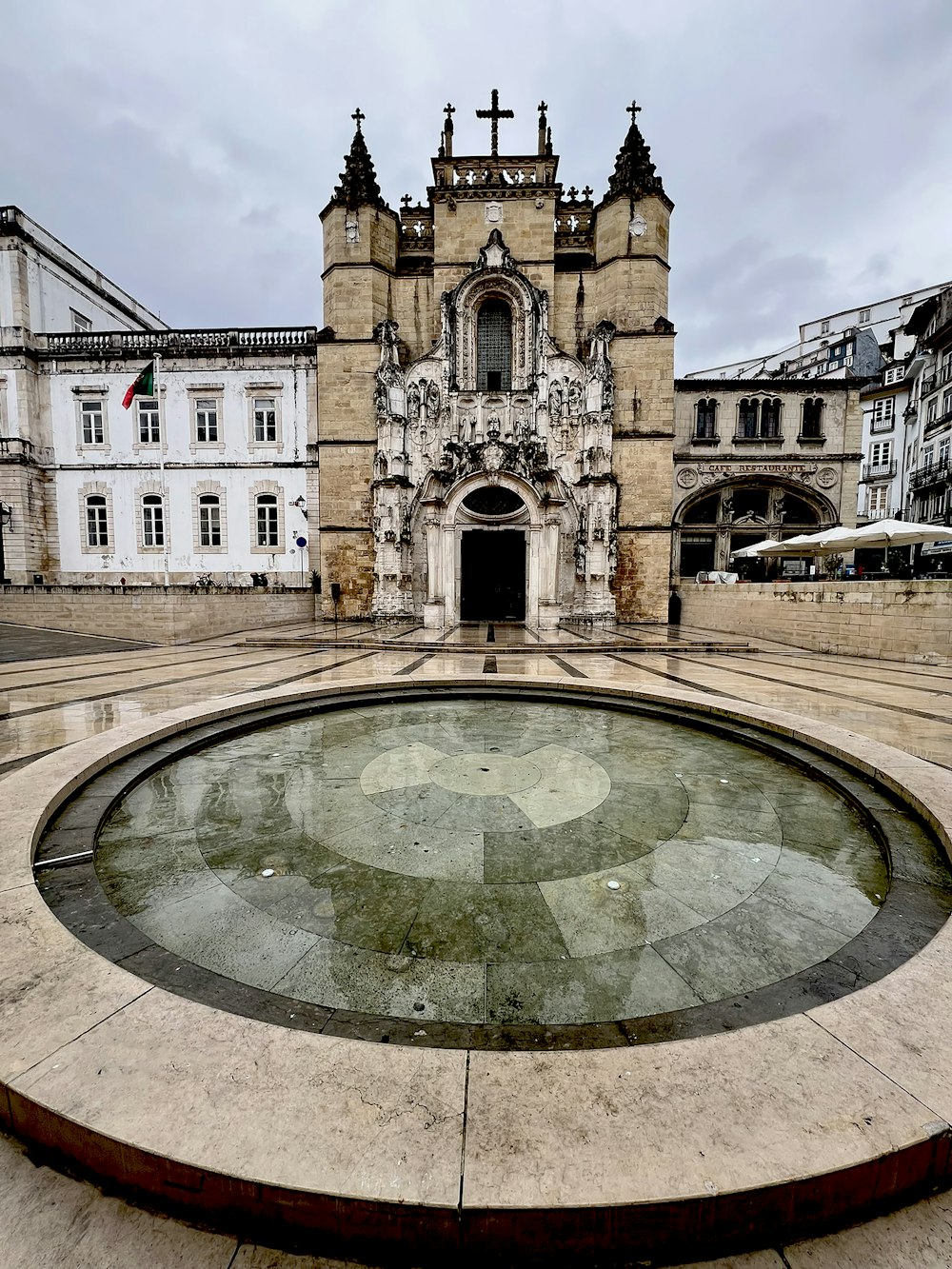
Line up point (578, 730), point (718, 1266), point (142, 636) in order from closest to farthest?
point (718, 1266) → point (578, 730) → point (142, 636)

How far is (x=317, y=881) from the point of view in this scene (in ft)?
11.1

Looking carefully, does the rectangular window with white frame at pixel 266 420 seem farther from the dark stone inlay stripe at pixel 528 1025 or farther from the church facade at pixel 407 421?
the dark stone inlay stripe at pixel 528 1025

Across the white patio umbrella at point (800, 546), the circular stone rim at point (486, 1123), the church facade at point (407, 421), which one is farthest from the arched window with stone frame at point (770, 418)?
the circular stone rim at point (486, 1123)

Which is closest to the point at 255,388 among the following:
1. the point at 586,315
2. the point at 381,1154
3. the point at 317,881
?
the point at 586,315

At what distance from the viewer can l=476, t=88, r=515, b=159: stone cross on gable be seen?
2194 cm

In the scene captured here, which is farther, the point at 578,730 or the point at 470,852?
the point at 578,730

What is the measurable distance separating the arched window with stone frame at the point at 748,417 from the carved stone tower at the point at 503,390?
28.4ft

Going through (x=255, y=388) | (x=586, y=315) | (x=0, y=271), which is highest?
(x=0, y=271)

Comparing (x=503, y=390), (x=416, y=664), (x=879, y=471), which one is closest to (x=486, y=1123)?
(x=416, y=664)

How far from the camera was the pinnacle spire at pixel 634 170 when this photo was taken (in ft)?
68.9

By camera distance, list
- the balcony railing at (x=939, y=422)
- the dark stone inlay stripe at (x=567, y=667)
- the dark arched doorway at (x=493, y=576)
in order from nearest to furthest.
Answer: the dark stone inlay stripe at (x=567, y=667) < the dark arched doorway at (x=493, y=576) < the balcony railing at (x=939, y=422)

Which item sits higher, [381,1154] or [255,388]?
[255,388]

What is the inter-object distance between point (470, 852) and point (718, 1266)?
239 centimetres

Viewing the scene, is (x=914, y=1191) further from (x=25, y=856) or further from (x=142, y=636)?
(x=142, y=636)
